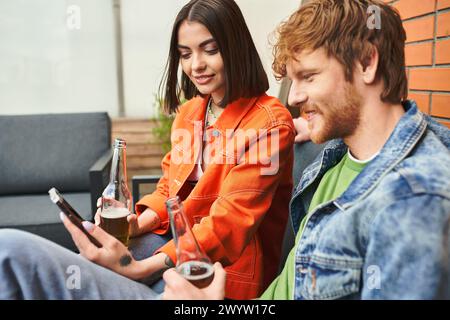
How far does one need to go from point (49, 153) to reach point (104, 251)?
186 centimetres

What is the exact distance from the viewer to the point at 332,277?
32.1 inches

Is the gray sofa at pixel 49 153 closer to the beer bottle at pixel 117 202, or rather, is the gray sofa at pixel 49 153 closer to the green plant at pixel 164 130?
the green plant at pixel 164 130

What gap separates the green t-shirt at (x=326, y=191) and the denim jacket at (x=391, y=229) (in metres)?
0.08

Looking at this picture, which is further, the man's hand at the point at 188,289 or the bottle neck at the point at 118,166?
the bottle neck at the point at 118,166

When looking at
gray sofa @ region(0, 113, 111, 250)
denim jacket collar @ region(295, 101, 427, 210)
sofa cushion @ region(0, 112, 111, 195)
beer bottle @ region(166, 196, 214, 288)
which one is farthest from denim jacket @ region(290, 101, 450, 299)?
sofa cushion @ region(0, 112, 111, 195)

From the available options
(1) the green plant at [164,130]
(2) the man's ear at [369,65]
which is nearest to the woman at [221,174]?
(2) the man's ear at [369,65]

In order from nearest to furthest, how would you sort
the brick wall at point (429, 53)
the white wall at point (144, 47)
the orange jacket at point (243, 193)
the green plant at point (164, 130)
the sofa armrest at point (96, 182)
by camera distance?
1. the orange jacket at point (243, 193)
2. the brick wall at point (429, 53)
3. the sofa armrest at point (96, 182)
4. the green plant at point (164, 130)
5. the white wall at point (144, 47)

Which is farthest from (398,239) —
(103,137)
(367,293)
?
(103,137)

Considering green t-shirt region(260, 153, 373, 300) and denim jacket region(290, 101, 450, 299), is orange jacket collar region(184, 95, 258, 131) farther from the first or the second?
denim jacket region(290, 101, 450, 299)

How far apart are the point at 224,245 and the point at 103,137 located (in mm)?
1829

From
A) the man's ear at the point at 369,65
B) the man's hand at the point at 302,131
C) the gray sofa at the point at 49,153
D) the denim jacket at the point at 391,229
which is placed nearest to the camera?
the denim jacket at the point at 391,229

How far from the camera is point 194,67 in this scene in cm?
133

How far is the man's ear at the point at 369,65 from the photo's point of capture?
901 mm

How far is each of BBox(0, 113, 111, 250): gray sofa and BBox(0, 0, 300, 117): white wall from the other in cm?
80
